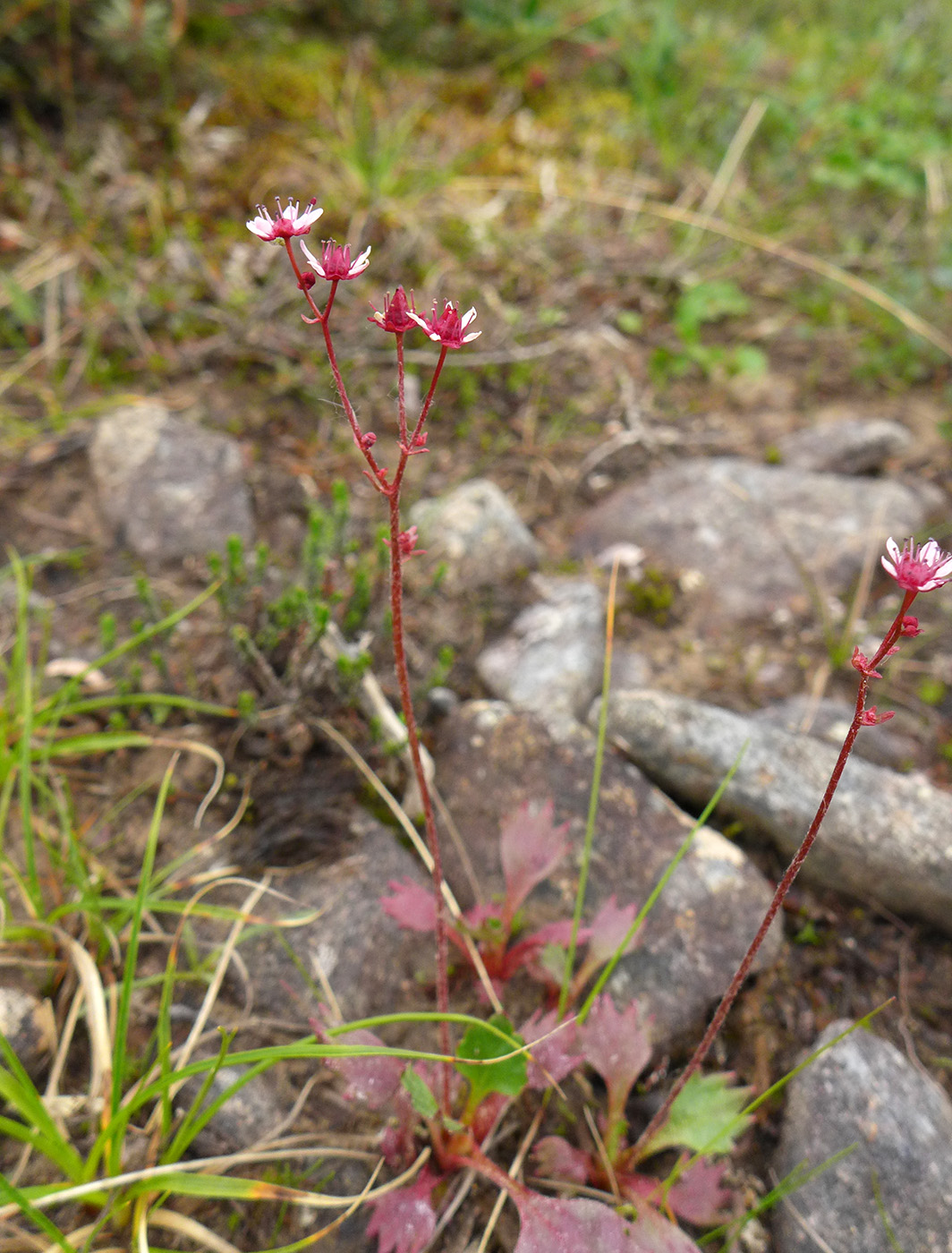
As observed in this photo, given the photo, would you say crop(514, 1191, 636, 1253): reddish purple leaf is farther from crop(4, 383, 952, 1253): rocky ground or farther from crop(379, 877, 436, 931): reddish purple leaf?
crop(379, 877, 436, 931): reddish purple leaf

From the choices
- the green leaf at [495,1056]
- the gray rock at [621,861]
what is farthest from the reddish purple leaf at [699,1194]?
the green leaf at [495,1056]

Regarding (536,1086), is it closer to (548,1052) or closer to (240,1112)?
(548,1052)

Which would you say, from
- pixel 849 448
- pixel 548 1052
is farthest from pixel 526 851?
pixel 849 448

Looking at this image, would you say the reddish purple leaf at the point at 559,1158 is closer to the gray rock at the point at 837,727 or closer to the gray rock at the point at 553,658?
the gray rock at the point at 553,658

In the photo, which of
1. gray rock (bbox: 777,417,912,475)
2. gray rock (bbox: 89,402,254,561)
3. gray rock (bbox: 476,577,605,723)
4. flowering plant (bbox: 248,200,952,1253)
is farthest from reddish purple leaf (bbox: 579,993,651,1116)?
gray rock (bbox: 777,417,912,475)

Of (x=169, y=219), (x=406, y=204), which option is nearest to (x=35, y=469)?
(x=169, y=219)
